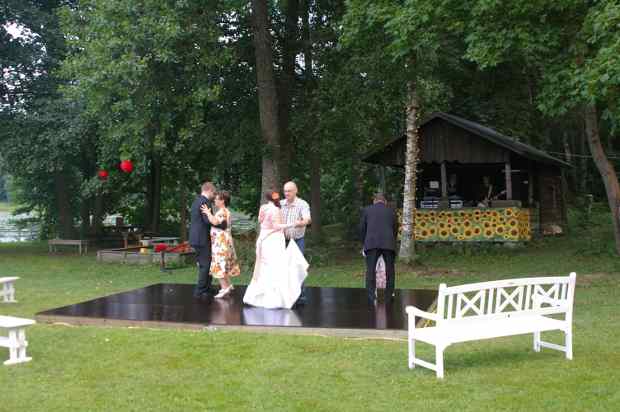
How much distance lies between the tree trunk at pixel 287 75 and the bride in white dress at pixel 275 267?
33.5 ft

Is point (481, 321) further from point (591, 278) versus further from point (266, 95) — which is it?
point (266, 95)

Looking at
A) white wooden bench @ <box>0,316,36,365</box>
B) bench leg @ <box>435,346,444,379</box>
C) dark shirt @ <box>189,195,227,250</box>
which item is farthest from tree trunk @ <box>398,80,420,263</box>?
white wooden bench @ <box>0,316,36,365</box>

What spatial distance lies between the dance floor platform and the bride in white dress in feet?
0.82

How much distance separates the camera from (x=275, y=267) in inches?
429

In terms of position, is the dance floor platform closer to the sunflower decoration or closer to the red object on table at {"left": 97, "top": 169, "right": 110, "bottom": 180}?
the sunflower decoration

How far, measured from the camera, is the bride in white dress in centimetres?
1077

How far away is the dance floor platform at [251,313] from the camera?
905 cm

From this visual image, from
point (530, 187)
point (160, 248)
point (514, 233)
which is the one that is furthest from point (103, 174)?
point (530, 187)

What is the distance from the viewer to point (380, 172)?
2808cm

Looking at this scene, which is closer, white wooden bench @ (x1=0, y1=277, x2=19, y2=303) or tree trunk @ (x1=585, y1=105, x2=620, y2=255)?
white wooden bench @ (x1=0, y1=277, x2=19, y2=303)

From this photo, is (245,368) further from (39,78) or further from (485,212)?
(39,78)

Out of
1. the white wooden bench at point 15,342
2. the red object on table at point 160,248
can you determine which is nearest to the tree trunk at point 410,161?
the red object on table at point 160,248

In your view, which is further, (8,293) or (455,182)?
(455,182)

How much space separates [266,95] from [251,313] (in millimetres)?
10014
